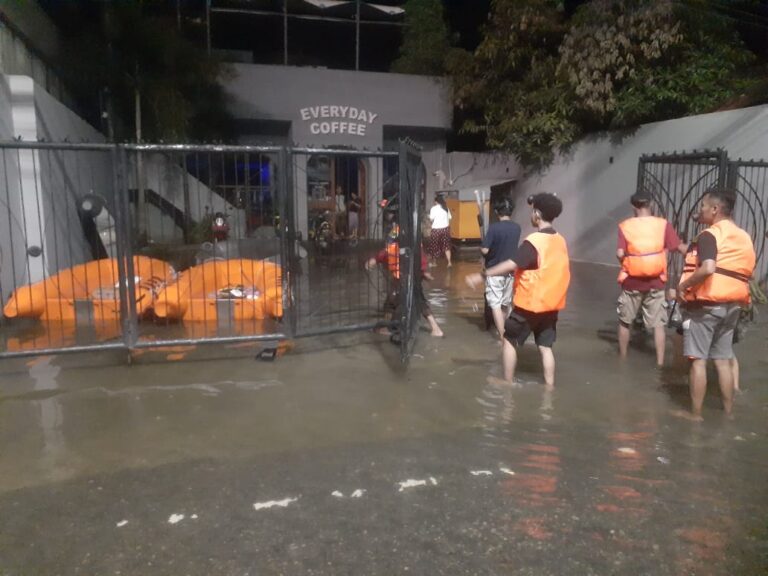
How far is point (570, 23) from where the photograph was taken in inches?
629

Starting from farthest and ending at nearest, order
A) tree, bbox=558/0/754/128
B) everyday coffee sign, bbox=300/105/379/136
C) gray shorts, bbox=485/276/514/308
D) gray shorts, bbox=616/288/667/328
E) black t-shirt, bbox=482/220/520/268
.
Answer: everyday coffee sign, bbox=300/105/379/136 < tree, bbox=558/0/754/128 < gray shorts, bbox=485/276/514/308 < black t-shirt, bbox=482/220/520/268 < gray shorts, bbox=616/288/667/328

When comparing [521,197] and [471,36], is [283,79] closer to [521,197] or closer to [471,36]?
[521,197]

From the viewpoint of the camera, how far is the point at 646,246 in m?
5.95

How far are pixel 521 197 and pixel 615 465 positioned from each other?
14882 mm

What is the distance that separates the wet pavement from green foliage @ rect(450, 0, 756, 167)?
30.9 feet

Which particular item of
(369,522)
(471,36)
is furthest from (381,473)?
(471,36)

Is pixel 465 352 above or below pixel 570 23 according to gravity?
below

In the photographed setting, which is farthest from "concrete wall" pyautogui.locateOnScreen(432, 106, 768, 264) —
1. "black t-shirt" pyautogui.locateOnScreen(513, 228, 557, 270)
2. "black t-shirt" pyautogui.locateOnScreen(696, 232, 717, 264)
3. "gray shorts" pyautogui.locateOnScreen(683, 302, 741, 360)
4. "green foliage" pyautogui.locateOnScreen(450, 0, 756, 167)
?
"black t-shirt" pyautogui.locateOnScreen(513, 228, 557, 270)

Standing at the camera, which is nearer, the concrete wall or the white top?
the concrete wall

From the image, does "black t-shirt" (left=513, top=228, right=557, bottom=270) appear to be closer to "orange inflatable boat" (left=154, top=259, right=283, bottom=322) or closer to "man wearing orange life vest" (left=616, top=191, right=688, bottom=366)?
"man wearing orange life vest" (left=616, top=191, right=688, bottom=366)

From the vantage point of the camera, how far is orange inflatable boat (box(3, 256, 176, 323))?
7277mm

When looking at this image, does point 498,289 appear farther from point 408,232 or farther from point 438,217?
point 438,217

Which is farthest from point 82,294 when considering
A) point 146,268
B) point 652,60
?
point 652,60

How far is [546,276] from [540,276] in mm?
47
